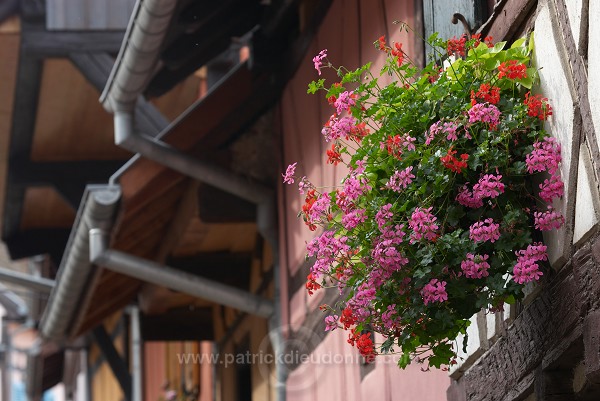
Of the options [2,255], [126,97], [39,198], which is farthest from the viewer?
[2,255]

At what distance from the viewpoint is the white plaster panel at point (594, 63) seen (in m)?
3.82

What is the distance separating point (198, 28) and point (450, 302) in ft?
16.2

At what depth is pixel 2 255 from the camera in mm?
23859

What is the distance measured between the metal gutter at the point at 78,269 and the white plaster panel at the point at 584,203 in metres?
5.26

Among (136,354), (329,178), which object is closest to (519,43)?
(329,178)

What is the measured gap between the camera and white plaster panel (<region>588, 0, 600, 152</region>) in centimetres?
382

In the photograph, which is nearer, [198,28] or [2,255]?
[198,28]

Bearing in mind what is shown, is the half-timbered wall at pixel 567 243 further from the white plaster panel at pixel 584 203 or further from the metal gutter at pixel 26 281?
the metal gutter at pixel 26 281

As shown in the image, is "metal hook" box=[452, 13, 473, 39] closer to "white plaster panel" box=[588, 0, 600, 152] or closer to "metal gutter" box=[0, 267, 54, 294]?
"white plaster panel" box=[588, 0, 600, 152]

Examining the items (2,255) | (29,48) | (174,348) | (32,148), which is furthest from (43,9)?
(2,255)

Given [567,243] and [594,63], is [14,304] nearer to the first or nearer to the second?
Answer: [567,243]

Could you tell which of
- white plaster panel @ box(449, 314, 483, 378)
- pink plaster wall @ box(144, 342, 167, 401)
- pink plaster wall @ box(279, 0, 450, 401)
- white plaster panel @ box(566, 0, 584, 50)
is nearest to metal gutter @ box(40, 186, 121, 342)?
pink plaster wall @ box(279, 0, 450, 401)

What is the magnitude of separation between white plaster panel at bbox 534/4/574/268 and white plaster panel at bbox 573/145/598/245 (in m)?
0.07

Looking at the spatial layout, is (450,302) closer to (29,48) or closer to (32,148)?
(29,48)
